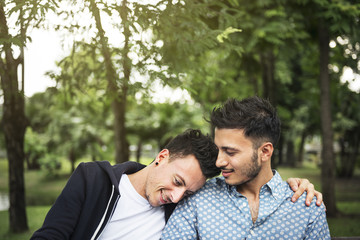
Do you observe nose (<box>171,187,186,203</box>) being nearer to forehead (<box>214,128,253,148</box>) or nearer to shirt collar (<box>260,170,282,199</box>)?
forehead (<box>214,128,253,148</box>)

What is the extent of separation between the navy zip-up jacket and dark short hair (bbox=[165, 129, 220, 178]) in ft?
1.52

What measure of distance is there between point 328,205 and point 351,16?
12.6ft

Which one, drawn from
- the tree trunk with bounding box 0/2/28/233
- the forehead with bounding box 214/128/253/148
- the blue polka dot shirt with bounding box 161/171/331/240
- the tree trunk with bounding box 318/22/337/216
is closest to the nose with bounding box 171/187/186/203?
the blue polka dot shirt with bounding box 161/171/331/240

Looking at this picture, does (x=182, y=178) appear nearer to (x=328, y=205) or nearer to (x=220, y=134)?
(x=220, y=134)

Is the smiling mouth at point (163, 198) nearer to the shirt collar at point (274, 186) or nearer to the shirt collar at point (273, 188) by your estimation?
the shirt collar at point (273, 188)

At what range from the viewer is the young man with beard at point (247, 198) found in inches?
97.6

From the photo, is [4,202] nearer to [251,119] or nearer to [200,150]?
[200,150]

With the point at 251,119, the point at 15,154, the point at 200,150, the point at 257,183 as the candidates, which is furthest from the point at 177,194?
the point at 15,154

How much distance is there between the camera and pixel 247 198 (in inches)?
104

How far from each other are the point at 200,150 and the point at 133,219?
26.6 inches

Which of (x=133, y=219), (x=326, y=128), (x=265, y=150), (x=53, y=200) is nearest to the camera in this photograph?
(x=265, y=150)

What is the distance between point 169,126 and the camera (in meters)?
14.5

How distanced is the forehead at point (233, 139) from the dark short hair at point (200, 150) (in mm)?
153

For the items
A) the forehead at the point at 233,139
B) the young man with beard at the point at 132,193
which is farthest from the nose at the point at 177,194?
the forehead at the point at 233,139
